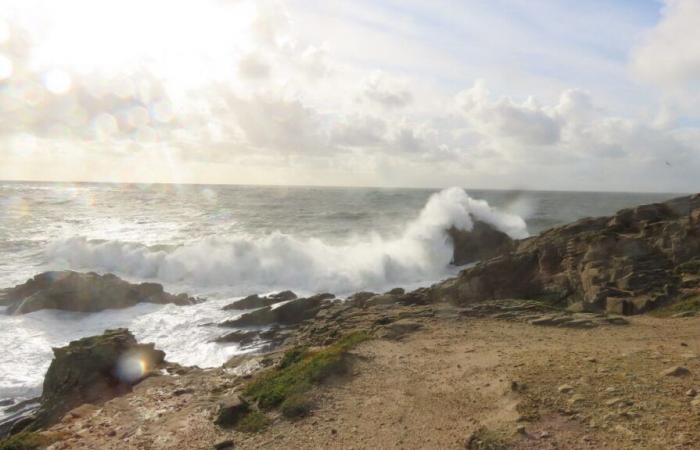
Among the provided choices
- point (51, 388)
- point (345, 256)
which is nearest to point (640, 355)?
point (51, 388)

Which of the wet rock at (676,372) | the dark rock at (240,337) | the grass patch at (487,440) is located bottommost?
the dark rock at (240,337)

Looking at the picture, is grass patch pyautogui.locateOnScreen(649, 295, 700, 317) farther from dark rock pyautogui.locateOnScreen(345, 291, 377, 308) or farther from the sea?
the sea

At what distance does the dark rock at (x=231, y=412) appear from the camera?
9.82 meters

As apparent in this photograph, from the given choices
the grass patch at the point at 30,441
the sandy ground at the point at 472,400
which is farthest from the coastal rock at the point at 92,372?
the grass patch at the point at 30,441

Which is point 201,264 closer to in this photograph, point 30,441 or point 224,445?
point 30,441

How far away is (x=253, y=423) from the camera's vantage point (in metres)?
9.53

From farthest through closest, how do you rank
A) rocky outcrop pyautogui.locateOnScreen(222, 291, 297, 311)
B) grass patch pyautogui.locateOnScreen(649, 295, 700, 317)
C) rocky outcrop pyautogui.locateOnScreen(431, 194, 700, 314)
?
rocky outcrop pyautogui.locateOnScreen(222, 291, 297, 311) → rocky outcrop pyautogui.locateOnScreen(431, 194, 700, 314) → grass patch pyautogui.locateOnScreen(649, 295, 700, 317)

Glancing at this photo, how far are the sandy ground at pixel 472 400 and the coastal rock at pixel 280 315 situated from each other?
23.2 ft

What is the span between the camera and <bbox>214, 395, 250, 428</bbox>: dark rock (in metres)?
9.82

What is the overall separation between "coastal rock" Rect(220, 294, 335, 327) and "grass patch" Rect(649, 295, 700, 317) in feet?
39.3

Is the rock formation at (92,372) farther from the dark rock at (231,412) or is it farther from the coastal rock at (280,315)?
the coastal rock at (280,315)

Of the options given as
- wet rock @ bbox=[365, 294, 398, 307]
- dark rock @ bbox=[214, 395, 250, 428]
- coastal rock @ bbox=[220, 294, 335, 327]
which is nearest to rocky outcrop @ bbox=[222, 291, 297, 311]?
coastal rock @ bbox=[220, 294, 335, 327]

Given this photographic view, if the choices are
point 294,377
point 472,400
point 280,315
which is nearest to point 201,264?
point 280,315

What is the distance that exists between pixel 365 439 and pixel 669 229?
15330 mm
